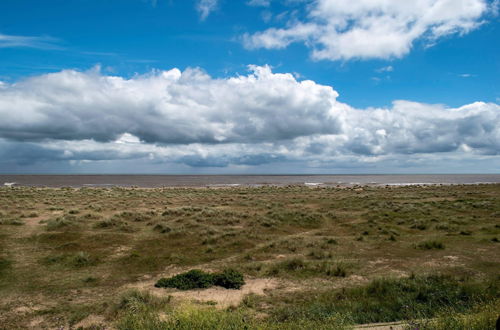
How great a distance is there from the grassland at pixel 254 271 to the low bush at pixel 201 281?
38 centimetres

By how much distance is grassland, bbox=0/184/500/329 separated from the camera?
7.82m

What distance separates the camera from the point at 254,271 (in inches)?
501

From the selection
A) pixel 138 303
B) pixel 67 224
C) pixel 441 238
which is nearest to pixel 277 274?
pixel 138 303

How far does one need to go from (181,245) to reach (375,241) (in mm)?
11682

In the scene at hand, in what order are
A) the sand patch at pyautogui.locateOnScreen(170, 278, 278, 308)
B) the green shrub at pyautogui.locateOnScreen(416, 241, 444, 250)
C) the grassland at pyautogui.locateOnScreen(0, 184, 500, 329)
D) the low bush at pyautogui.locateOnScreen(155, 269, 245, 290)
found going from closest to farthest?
the grassland at pyautogui.locateOnScreen(0, 184, 500, 329)
the sand patch at pyautogui.locateOnScreen(170, 278, 278, 308)
the low bush at pyautogui.locateOnScreen(155, 269, 245, 290)
the green shrub at pyautogui.locateOnScreen(416, 241, 444, 250)

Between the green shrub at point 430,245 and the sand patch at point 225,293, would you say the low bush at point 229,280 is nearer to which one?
the sand patch at point 225,293

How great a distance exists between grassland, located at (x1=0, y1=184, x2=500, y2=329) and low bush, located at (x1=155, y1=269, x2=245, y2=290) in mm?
376

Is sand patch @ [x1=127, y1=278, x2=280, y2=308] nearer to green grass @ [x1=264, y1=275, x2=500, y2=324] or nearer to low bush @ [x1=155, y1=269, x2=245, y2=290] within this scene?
low bush @ [x1=155, y1=269, x2=245, y2=290]

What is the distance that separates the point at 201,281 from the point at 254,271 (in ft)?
8.49

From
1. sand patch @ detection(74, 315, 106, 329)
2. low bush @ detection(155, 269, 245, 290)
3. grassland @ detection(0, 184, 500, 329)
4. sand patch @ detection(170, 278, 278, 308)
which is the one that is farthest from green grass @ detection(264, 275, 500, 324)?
sand patch @ detection(74, 315, 106, 329)

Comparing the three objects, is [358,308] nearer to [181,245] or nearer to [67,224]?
[181,245]

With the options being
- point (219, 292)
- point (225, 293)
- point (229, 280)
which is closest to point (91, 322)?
point (219, 292)

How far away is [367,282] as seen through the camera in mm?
11164

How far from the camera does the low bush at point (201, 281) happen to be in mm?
10938
